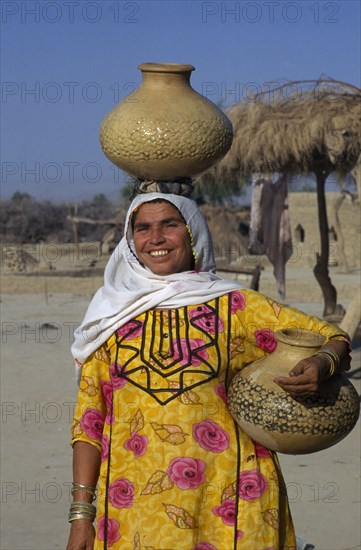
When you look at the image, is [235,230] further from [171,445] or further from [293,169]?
[171,445]

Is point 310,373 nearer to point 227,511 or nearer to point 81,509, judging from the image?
point 227,511

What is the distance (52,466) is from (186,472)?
11.2ft

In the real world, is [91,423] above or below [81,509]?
above

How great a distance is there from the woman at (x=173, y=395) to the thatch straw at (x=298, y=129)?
5581 millimetres

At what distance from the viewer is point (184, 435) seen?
2.15 m

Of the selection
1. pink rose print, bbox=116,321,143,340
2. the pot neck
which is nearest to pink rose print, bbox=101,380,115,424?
pink rose print, bbox=116,321,143,340

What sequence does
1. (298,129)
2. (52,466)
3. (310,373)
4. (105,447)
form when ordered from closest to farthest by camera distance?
(310,373), (105,447), (52,466), (298,129)

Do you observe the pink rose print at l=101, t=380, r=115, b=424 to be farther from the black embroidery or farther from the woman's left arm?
the woman's left arm

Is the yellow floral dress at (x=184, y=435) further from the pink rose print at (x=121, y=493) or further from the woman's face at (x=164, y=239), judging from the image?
the woman's face at (x=164, y=239)

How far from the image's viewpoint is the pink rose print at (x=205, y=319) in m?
2.24

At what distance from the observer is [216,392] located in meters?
2.20

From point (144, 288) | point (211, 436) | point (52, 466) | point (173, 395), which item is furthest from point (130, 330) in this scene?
point (52, 466)

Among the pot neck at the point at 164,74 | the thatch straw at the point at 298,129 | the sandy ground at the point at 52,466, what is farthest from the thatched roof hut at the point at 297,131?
the pot neck at the point at 164,74

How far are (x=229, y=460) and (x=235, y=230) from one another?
25283 mm
